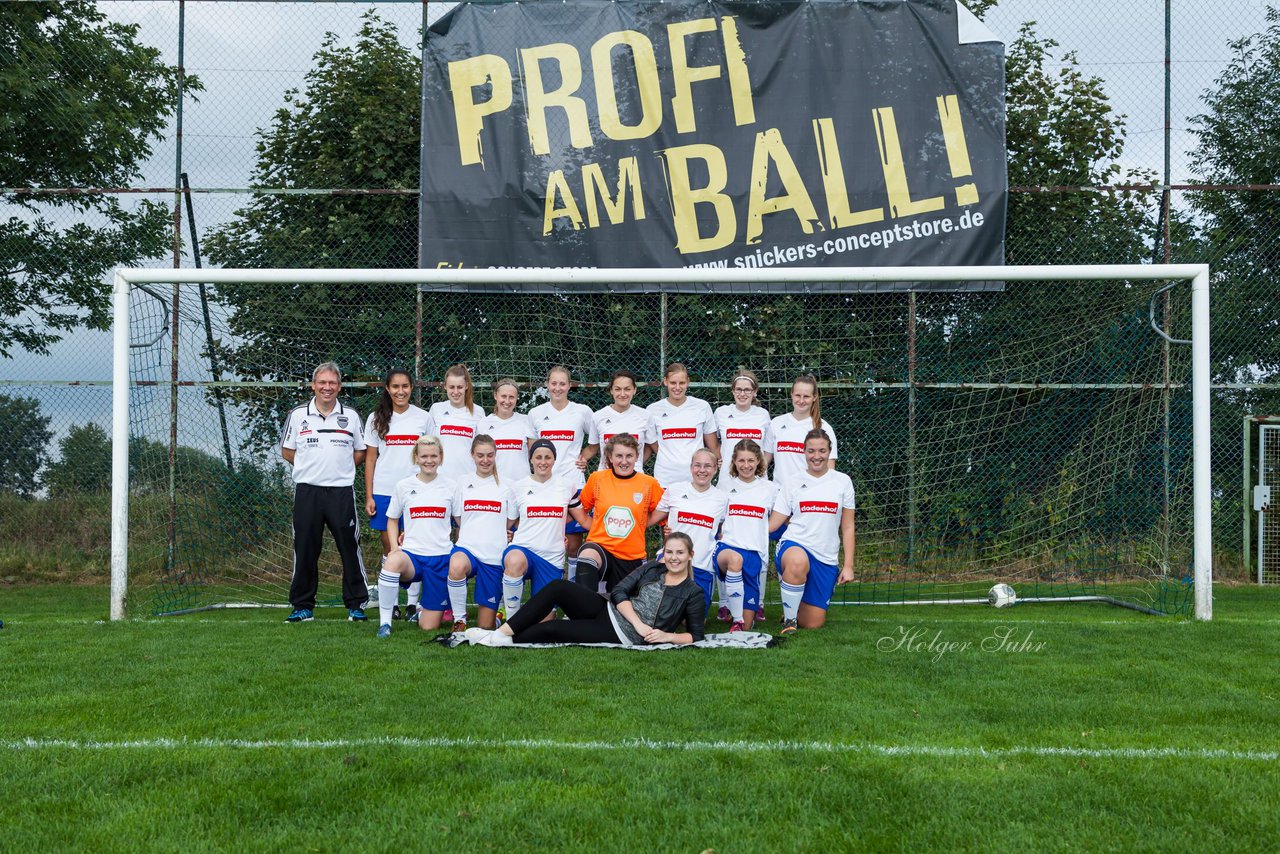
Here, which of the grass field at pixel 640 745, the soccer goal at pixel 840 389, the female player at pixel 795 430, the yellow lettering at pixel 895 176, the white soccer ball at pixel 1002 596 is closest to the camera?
the grass field at pixel 640 745

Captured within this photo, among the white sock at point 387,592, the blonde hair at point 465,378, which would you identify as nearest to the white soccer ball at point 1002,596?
the blonde hair at point 465,378

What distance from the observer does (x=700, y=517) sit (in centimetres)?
614

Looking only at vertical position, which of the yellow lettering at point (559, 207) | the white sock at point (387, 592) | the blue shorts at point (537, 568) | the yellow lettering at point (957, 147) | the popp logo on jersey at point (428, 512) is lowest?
the white sock at point (387, 592)

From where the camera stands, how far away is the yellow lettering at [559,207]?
28.8 ft

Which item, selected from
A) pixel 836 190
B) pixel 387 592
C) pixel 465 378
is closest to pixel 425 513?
pixel 387 592

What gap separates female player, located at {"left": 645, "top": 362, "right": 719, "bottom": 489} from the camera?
684 cm

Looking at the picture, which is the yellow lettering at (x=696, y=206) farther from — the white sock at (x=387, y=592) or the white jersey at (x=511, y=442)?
the white sock at (x=387, y=592)

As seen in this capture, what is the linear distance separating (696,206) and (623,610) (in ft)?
14.9

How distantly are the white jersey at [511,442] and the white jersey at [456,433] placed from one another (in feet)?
0.38

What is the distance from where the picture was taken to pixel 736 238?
8.77 meters

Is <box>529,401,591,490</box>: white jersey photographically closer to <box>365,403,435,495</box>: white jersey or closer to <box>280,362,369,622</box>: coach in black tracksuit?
<box>365,403,435,495</box>: white jersey

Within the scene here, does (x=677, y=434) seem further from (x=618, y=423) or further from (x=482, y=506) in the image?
(x=482, y=506)

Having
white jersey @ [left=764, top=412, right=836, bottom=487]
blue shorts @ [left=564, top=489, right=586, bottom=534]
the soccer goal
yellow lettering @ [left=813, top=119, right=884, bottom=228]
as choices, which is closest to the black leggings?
blue shorts @ [left=564, top=489, right=586, bottom=534]

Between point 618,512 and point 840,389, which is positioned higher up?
point 840,389
